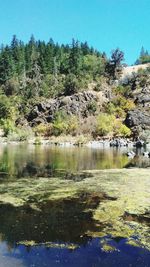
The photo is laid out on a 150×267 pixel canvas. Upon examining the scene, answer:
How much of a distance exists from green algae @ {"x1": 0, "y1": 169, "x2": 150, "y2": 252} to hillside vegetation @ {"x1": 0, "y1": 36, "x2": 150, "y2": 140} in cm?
5689

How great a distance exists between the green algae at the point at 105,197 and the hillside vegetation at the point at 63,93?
56886 millimetres

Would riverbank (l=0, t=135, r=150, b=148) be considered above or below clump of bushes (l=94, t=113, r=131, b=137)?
below

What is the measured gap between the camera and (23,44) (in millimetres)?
133375

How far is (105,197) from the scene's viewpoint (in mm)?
20406

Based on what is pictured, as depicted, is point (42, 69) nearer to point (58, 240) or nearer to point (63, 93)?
point (63, 93)

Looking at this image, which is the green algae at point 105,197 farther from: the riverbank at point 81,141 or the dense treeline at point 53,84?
the dense treeline at point 53,84

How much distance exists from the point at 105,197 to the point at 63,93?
83.3m

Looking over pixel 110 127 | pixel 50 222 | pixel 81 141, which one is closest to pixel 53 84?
pixel 110 127

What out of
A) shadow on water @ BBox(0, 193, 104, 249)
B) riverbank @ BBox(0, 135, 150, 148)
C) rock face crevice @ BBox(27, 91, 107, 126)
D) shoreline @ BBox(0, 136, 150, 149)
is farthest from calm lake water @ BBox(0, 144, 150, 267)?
rock face crevice @ BBox(27, 91, 107, 126)

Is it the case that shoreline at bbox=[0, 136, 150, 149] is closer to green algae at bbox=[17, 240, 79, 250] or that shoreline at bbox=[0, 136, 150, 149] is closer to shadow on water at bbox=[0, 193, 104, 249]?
shadow on water at bbox=[0, 193, 104, 249]

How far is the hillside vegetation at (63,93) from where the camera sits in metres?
86.8

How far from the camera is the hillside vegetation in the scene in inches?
3415

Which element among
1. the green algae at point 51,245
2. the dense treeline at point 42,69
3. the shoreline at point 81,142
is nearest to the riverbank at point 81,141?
the shoreline at point 81,142

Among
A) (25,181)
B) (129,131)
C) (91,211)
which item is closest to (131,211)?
(91,211)
